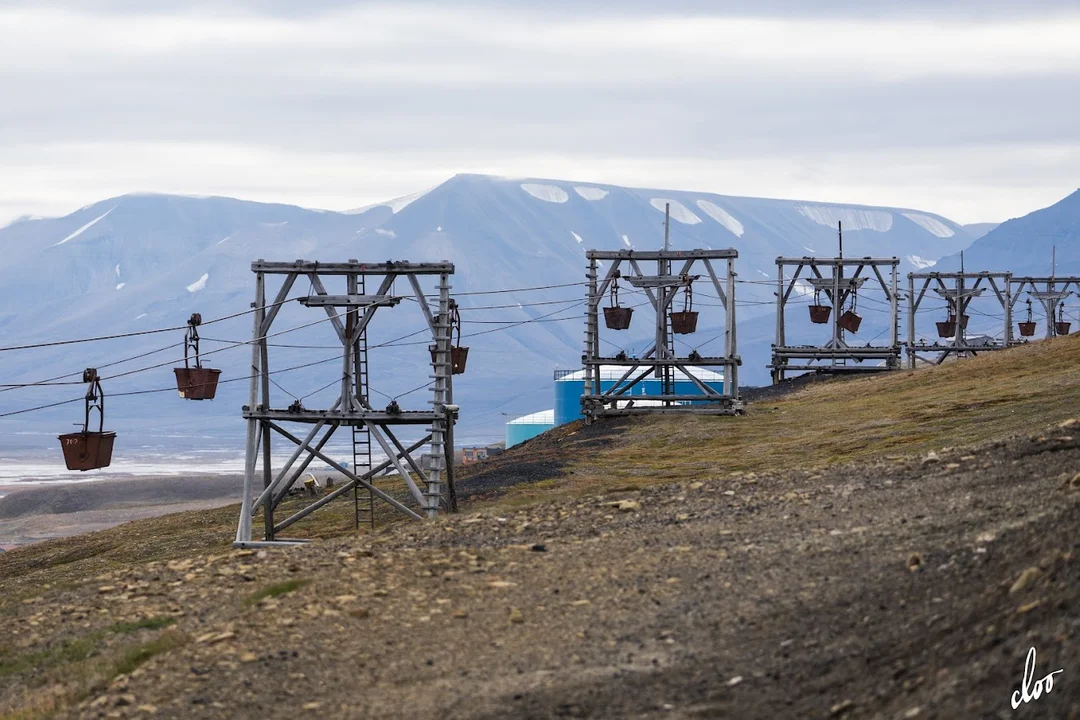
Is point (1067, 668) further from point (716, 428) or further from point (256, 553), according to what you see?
point (716, 428)

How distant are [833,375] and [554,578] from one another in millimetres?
44584

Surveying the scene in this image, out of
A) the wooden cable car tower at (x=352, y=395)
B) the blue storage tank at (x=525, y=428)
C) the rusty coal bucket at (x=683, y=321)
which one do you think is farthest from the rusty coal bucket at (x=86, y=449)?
the blue storage tank at (x=525, y=428)

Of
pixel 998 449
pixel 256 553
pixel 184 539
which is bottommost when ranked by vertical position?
pixel 184 539

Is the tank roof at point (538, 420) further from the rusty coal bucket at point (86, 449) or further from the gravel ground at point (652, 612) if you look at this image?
A: the gravel ground at point (652, 612)

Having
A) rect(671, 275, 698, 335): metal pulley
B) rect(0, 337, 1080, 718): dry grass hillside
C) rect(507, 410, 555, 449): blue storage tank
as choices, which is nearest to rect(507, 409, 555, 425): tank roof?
rect(507, 410, 555, 449): blue storage tank

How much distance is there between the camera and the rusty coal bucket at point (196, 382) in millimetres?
25281

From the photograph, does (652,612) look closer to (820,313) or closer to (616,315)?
(616,315)

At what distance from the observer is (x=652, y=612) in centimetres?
1212

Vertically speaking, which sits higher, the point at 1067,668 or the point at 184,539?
the point at 1067,668

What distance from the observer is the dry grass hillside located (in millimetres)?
9633

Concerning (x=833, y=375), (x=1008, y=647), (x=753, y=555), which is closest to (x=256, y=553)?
(x=753, y=555)

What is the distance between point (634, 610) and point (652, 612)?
0.65ft

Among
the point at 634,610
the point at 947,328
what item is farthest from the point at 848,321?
the point at 634,610

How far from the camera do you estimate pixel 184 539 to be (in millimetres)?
32000
